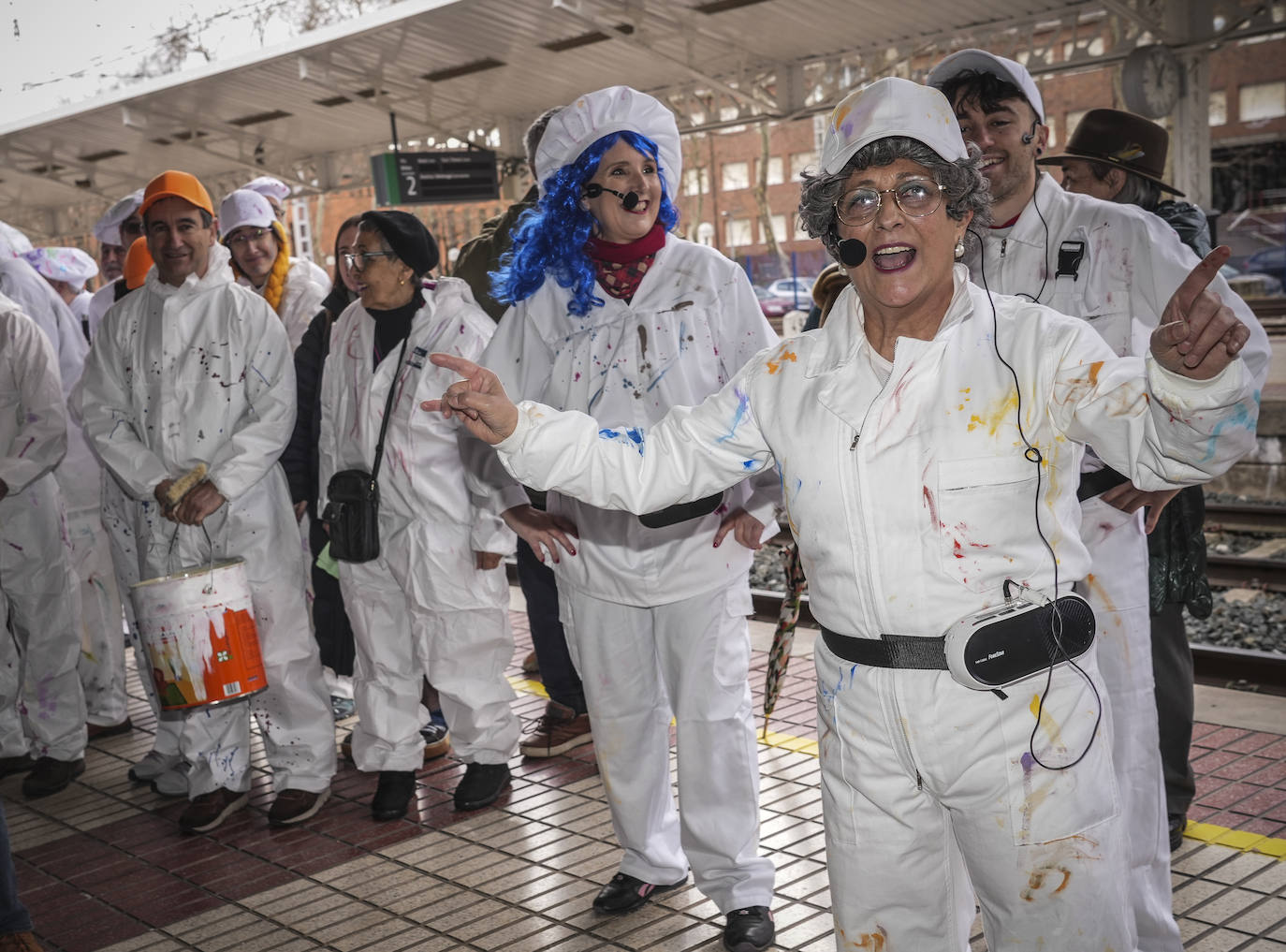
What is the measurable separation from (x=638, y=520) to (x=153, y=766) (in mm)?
3115

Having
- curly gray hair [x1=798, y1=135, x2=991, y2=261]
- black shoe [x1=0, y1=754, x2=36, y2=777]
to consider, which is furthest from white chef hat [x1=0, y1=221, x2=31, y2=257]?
curly gray hair [x1=798, y1=135, x2=991, y2=261]

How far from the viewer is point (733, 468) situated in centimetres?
271

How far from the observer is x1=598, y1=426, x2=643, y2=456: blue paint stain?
2715 millimetres

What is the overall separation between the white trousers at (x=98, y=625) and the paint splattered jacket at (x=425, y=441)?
2.16m

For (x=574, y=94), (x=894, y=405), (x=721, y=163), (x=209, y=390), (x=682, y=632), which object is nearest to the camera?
(x=894, y=405)

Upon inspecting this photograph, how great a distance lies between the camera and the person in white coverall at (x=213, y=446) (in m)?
4.93

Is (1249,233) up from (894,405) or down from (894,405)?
up

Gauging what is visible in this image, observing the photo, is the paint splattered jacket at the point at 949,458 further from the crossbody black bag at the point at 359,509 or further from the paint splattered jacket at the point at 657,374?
the crossbody black bag at the point at 359,509

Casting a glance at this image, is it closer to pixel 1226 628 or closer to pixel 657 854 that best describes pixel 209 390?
pixel 657 854

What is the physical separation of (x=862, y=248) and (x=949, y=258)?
0.59ft

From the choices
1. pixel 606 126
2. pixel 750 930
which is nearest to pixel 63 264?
pixel 606 126

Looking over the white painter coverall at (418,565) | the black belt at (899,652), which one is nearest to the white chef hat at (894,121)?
the black belt at (899,652)

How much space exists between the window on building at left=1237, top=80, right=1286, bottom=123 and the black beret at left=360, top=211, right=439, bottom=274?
34.8 m

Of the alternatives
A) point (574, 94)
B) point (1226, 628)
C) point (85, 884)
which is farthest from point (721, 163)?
point (85, 884)
